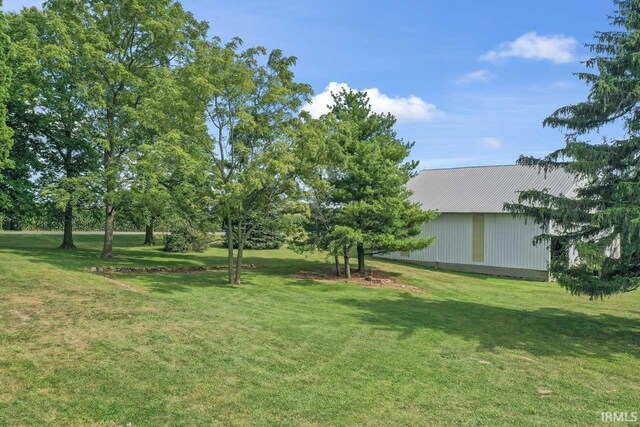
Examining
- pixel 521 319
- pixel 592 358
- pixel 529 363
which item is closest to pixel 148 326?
pixel 529 363

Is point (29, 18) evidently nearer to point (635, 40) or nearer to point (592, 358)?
point (635, 40)

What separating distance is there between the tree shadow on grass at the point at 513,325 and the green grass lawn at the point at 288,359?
7 centimetres

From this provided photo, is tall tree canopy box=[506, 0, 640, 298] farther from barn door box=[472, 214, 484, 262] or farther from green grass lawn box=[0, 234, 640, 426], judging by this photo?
barn door box=[472, 214, 484, 262]

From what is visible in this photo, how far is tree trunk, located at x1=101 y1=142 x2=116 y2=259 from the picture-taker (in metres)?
19.1

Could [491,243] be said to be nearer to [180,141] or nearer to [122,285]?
[180,141]

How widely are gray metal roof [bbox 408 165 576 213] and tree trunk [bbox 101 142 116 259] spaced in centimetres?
1633

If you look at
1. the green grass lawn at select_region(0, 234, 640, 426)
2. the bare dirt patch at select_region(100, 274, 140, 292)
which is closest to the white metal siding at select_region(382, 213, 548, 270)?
the green grass lawn at select_region(0, 234, 640, 426)

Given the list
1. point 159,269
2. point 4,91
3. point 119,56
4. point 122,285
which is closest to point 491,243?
point 159,269

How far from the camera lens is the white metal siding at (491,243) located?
78.0ft

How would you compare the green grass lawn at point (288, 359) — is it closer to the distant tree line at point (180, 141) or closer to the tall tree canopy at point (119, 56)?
the distant tree line at point (180, 141)

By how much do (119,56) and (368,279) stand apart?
52.1ft

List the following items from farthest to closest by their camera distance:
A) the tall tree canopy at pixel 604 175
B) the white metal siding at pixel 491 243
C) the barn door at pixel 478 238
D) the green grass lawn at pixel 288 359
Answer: the barn door at pixel 478 238, the white metal siding at pixel 491 243, the tall tree canopy at pixel 604 175, the green grass lawn at pixel 288 359

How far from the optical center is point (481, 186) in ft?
91.6

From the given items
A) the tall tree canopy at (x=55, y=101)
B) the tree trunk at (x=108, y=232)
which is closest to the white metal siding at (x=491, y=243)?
the tree trunk at (x=108, y=232)
